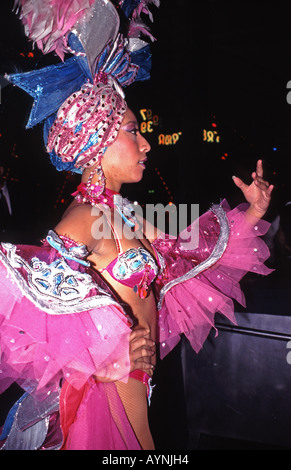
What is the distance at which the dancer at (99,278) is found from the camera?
1.05 meters

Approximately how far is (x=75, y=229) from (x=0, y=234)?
325cm

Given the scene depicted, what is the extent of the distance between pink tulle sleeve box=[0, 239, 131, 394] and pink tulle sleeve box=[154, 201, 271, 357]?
500 mm

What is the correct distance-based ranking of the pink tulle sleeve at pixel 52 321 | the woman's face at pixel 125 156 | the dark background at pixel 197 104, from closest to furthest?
the pink tulle sleeve at pixel 52 321 < the woman's face at pixel 125 156 < the dark background at pixel 197 104

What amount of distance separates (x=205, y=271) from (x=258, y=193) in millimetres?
380

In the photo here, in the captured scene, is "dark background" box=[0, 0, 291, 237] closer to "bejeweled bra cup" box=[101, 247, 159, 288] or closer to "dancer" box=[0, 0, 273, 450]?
"dancer" box=[0, 0, 273, 450]

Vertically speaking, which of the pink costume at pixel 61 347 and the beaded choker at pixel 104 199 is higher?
the beaded choker at pixel 104 199

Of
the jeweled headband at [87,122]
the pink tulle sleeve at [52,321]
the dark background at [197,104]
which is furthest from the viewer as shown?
the dark background at [197,104]

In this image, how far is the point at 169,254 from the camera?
1.67 m

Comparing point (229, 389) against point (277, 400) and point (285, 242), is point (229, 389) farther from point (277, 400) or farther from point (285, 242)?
point (285, 242)

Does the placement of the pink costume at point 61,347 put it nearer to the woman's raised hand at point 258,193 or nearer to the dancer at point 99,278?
the dancer at point 99,278

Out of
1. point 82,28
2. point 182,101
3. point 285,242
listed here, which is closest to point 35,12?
point 82,28

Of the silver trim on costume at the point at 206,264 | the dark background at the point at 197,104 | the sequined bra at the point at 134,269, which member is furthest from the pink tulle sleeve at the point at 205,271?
the dark background at the point at 197,104

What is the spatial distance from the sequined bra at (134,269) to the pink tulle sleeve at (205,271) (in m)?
0.22

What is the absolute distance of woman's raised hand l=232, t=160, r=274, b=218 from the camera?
5.24 feet
